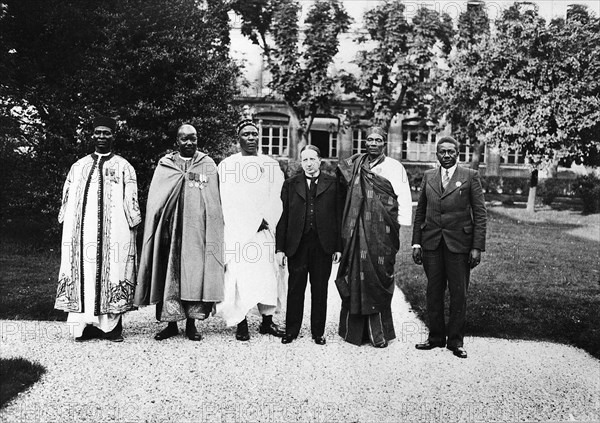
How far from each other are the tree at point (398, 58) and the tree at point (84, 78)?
15.5 m

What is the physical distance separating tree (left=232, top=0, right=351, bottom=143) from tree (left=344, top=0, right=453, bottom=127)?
5.14ft

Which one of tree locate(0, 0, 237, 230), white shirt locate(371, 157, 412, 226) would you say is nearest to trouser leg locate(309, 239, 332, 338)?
white shirt locate(371, 157, 412, 226)

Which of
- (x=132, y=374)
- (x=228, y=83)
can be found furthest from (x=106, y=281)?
(x=228, y=83)

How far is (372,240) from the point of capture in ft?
18.9

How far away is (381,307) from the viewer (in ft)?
18.9

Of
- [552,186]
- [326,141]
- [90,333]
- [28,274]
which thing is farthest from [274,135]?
[90,333]

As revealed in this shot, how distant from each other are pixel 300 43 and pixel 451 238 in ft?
73.4

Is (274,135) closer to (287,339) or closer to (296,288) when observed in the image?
(296,288)

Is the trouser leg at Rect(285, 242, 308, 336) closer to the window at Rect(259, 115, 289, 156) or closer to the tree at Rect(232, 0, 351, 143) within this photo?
the tree at Rect(232, 0, 351, 143)

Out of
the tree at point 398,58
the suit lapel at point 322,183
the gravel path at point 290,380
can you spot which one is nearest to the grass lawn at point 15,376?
the gravel path at point 290,380

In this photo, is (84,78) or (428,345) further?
(84,78)

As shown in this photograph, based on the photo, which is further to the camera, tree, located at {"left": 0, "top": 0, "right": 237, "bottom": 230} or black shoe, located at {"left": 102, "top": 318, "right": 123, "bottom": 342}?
Result: tree, located at {"left": 0, "top": 0, "right": 237, "bottom": 230}

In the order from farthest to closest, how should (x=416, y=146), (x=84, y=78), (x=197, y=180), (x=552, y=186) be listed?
(x=416, y=146) < (x=552, y=186) < (x=84, y=78) < (x=197, y=180)

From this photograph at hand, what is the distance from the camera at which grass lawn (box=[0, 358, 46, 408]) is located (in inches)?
169
